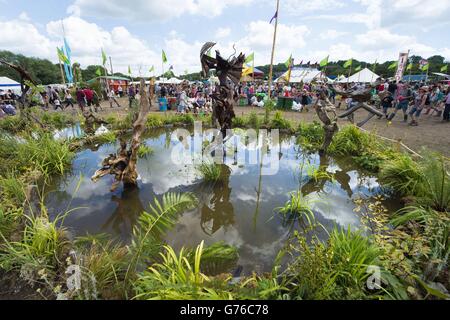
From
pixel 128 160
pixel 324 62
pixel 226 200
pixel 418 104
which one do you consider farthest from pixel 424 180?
pixel 324 62

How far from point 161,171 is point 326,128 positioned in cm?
458

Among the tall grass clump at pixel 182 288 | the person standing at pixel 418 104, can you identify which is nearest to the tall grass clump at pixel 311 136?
the person standing at pixel 418 104

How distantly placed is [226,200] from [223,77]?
3.24 metres

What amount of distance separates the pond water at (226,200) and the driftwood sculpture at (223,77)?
127 cm

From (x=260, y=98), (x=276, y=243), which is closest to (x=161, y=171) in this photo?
(x=276, y=243)

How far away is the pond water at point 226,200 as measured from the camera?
3.41 meters

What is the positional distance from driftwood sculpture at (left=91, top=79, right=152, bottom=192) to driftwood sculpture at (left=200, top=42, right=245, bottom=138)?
6.17 feet

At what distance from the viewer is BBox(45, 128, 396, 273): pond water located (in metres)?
3.41

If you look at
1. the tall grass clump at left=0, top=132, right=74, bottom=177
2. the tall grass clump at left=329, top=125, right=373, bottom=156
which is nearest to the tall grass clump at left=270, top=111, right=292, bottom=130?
the tall grass clump at left=329, top=125, right=373, bottom=156

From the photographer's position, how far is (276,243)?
326 cm

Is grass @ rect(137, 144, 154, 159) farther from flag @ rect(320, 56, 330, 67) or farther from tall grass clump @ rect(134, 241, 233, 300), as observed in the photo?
flag @ rect(320, 56, 330, 67)

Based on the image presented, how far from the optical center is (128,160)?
15.5 ft

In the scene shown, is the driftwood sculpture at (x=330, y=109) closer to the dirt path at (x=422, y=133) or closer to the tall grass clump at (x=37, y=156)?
the dirt path at (x=422, y=133)
